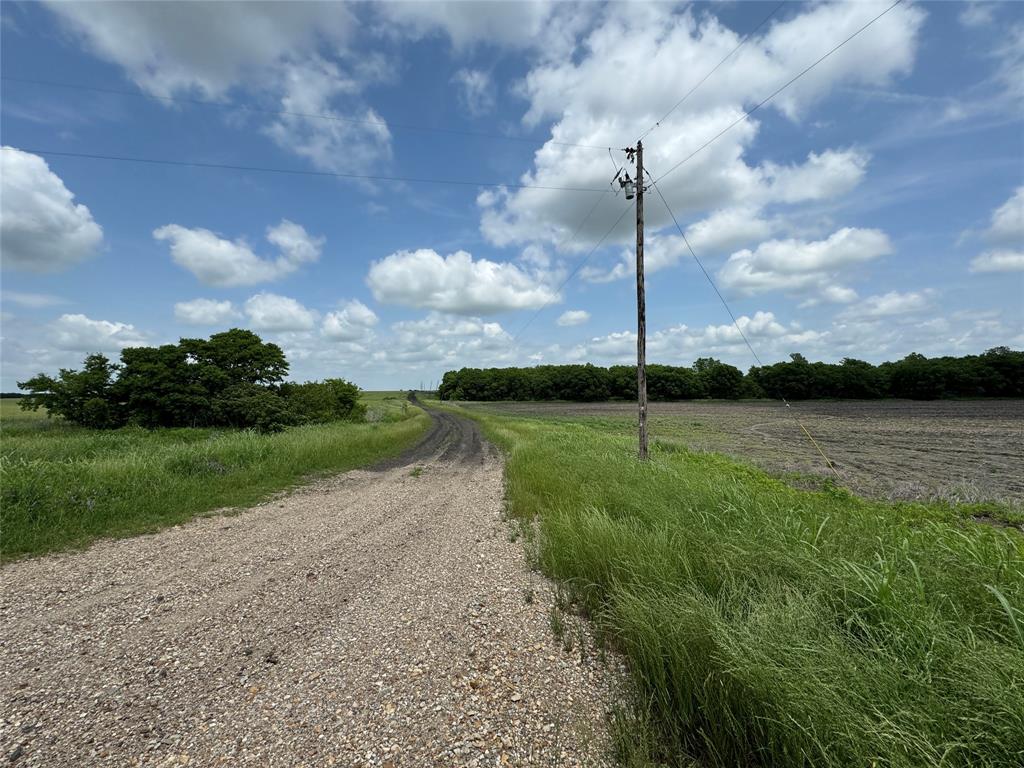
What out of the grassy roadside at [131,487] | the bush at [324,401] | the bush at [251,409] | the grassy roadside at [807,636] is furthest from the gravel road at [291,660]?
the bush at [324,401]

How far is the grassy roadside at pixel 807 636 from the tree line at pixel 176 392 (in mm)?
25697

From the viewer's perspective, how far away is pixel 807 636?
2.77 meters

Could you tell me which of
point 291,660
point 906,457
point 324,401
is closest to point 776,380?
point 906,457

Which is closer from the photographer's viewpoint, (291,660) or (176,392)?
(291,660)

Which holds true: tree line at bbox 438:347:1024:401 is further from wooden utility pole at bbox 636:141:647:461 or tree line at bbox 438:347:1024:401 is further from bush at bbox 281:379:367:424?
bush at bbox 281:379:367:424

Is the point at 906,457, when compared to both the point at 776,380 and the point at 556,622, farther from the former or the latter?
the point at 776,380

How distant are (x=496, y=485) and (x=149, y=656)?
349 inches

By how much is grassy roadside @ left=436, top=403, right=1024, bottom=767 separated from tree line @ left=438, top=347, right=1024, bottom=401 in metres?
36.2

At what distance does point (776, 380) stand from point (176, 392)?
96779 mm

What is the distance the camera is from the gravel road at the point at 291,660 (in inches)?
106

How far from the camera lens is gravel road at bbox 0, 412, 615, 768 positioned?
2705 mm

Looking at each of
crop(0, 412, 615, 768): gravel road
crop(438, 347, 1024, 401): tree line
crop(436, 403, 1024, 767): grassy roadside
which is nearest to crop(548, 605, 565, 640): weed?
crop(0, 412, 615, 768): gravel road

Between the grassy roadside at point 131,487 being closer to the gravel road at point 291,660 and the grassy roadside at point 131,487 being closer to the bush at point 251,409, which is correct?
the gravel road at point 291,660

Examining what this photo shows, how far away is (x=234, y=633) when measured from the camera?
4062 millimetres
